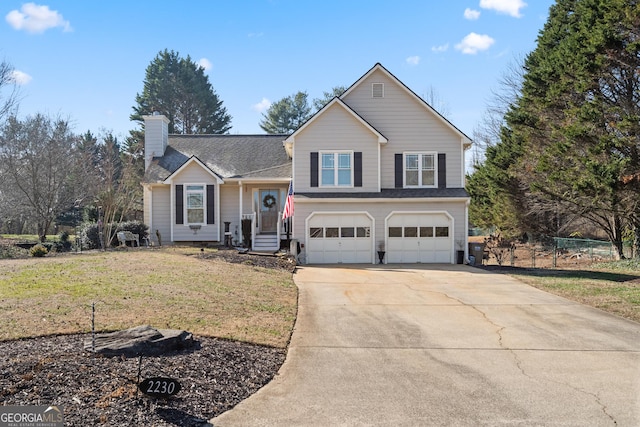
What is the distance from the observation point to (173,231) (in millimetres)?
25094

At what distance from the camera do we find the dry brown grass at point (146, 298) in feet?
28.9

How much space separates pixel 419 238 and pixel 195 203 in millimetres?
10392

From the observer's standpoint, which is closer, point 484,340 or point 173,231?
point 484,340

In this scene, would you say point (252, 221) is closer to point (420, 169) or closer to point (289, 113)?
point (420, 169)

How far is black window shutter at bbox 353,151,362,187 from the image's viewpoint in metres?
23.4

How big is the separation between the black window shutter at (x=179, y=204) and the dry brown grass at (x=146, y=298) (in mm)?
8097

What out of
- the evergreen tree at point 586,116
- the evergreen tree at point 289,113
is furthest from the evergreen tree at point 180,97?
the evergreen tree at point 586,116

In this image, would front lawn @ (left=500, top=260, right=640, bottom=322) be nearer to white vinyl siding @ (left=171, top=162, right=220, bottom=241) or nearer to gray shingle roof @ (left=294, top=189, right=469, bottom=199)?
gray shingle roof @ (left=294, top=189, right=469, bottom=199)

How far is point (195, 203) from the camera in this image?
25125 millimetres

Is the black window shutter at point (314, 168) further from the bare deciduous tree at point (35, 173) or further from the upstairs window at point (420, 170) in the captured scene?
the bare deciduous tree at point (35, 173)

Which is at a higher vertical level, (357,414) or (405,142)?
(405,142)

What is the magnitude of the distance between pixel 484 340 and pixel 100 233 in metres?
19.2

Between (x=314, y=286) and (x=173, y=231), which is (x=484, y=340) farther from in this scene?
(x=173, y=231)

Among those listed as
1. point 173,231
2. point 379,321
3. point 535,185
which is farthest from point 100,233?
point 535,185
